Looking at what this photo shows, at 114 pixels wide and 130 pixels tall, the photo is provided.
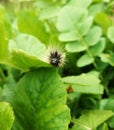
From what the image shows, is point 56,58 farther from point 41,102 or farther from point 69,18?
point 69,18

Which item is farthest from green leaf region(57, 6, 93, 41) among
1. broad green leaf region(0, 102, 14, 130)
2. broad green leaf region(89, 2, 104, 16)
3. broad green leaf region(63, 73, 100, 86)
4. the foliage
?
broad green leaf region(0, 102, 14, 130)

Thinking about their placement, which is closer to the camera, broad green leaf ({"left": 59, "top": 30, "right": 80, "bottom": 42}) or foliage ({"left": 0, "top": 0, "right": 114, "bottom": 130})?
foliage ({"left": 0, "top": 0, "right": 114, "bottom": 130})

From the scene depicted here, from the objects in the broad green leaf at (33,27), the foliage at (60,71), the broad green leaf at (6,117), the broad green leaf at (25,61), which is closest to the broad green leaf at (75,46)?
the foliage at (60,71)

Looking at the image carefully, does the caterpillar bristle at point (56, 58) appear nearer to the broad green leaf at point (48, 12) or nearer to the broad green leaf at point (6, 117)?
the broad green leaf at point (6, 117)

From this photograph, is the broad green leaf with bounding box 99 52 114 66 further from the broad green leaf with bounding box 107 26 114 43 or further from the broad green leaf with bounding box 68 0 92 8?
the broad green leaf with bounding box 68 0 92 8

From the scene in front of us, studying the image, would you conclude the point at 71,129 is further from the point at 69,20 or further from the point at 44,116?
the point at 69,20
